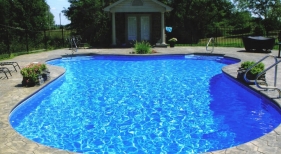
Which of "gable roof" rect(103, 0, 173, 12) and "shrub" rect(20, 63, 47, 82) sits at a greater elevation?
"gable roof" rect(103, 0, 173, 12)

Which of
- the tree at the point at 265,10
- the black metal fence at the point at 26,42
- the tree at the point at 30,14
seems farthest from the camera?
the tree at the point at 265,10

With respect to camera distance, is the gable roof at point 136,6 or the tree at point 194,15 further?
the tree at point 194,15

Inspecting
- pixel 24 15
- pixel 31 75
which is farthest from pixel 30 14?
pixel 31 75

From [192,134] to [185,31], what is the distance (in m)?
21.5

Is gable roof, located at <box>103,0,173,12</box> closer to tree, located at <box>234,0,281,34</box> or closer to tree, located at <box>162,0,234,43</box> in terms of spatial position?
tree, located at <box>162,0,234,43</box>

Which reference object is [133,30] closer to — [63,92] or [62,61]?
[62,61]

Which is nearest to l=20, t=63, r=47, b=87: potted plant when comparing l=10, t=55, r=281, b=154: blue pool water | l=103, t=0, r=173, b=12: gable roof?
l=10, t=55, r=281, b=154: blue pool water

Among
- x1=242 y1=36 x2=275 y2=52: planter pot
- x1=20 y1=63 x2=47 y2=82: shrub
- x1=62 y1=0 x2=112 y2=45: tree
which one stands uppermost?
x1=62 y1=0 x2=112 y2=45: tree

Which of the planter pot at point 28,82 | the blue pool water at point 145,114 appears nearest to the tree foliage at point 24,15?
the planter pot at point 28,82

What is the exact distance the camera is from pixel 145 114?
7312 millimetres

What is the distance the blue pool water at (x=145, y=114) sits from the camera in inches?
223

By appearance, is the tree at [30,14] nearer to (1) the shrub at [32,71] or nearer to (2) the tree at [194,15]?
(2) the tree at [194,15]

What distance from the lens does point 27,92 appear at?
27.8ft

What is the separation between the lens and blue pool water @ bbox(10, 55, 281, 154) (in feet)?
18.6
